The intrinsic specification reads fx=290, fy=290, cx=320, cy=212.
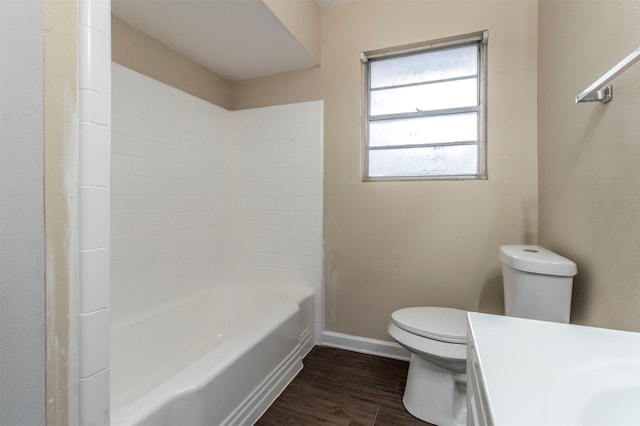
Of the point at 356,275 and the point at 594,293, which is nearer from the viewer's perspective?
the point at 594,293

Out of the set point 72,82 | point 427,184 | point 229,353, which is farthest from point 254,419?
point 427,184

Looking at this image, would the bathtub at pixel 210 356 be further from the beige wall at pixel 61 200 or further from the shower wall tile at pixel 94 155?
the shower wall tile at pixel 94 155

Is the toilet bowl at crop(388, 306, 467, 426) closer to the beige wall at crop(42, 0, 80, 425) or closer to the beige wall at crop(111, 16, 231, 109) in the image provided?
the beige wall at crop(42, 0, 80, 425)

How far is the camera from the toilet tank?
113 centimetres

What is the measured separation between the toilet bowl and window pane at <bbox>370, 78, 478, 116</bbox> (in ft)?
4.41

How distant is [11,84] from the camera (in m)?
0.66

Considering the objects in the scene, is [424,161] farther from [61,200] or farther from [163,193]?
[61,200]

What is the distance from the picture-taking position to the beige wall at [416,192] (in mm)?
1707

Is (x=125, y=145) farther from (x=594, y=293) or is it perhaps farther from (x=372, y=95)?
(x=594, y=293)

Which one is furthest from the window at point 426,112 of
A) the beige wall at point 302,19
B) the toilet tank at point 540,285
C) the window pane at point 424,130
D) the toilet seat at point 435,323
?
the toilet seat at point 435,323

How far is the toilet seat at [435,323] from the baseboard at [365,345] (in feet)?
1.62

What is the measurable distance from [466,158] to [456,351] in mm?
1162

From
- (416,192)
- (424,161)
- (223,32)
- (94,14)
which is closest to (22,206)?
(94,14)

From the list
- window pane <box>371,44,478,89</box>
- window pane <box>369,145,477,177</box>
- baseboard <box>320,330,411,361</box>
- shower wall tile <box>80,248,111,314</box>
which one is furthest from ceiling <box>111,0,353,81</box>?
baseboard <box>320,330,411,361</box>
